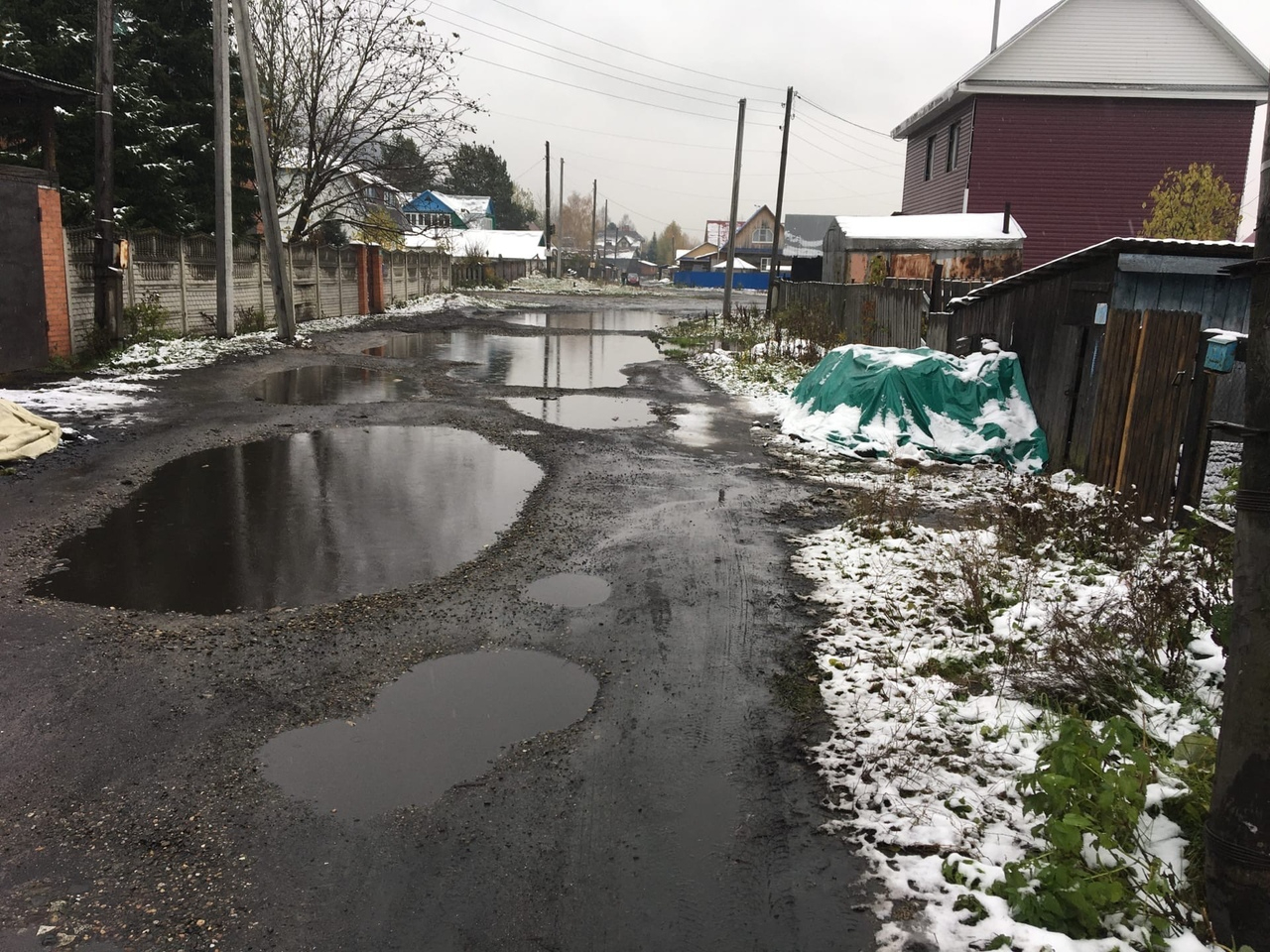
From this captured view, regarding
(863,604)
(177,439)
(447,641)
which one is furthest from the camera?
(177,439)

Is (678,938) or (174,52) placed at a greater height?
(174,52)

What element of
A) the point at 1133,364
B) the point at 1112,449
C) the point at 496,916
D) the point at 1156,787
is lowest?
the point at 496,916

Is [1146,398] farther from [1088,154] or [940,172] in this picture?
[940,172]

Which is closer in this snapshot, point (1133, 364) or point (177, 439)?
point (1133, 364)

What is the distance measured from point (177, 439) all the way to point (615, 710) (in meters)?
8.11

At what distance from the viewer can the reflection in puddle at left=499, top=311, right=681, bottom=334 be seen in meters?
31.4

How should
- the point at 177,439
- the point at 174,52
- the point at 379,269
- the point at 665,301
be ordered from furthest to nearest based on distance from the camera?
the point at 665,301 → the point at 379,269 → the point at 174,52 → the point at 177,439

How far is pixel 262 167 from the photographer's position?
19188 millimetres

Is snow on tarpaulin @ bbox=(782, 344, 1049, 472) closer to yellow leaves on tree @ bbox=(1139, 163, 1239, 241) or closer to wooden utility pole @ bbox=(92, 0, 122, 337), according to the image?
wooden utility pole @ bbox=(92, 0, 122, 337)

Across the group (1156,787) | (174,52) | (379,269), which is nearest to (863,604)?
(1156,787)

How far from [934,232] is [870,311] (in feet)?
22.6

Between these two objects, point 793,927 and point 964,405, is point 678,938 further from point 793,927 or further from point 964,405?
point 964,405

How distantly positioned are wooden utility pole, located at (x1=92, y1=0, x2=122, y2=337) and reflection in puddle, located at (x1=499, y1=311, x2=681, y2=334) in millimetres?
15821

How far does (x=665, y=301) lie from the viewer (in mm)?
54500
